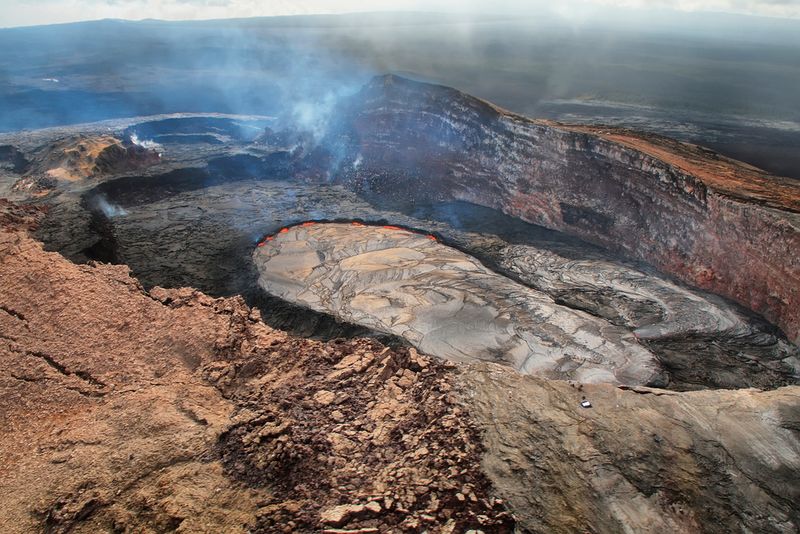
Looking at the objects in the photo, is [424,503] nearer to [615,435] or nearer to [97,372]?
[615,435]

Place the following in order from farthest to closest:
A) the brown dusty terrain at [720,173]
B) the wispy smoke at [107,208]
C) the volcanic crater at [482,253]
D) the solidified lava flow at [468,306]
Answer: the wispy smoke at [107,208]
the brown dusty terrain at [720,173]
the solidified lava flow at [468,306]
the volcanic crater at [482,253]

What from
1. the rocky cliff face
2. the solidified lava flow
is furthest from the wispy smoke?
the rocky cliff face

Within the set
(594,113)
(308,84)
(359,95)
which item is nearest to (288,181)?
(359,95)

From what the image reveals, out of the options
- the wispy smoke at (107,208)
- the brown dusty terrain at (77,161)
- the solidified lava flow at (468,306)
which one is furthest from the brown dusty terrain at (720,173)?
the brown dusty terrain at (77,161)

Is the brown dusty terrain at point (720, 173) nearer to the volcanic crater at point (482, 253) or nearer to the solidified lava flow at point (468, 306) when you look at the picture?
the volcanic crater at point (482, 253)

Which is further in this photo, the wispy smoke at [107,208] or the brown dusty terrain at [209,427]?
the wispy smoke at [107,208]

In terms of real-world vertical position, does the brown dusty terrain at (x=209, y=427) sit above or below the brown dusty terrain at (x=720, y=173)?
below

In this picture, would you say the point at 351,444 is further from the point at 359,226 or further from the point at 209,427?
the point at 359,226
